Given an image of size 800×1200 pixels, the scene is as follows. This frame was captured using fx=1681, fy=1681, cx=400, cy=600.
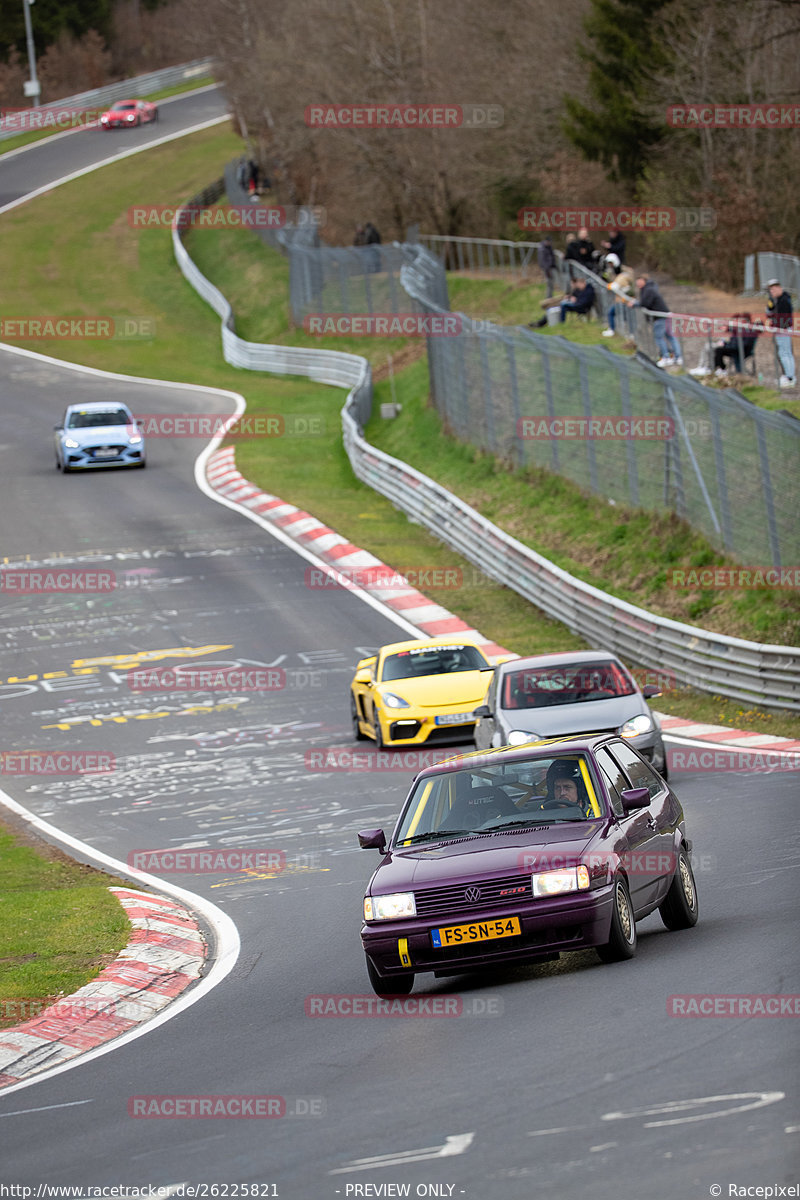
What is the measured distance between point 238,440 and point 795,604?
2437cm

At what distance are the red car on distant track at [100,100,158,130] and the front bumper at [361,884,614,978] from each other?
8860cm

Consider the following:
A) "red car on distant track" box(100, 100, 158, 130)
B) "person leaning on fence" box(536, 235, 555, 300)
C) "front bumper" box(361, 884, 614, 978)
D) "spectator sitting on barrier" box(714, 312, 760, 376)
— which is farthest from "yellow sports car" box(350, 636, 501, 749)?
"red car on distant track" box(100, 100, 158, 130)

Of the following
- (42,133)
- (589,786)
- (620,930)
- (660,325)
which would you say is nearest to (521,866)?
(620,930)

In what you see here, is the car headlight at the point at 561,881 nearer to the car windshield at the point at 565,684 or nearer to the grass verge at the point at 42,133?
the car windshield at the point at 565,684

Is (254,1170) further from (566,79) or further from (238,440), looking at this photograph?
(566,79)

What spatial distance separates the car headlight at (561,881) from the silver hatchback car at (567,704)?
6770 millimetres

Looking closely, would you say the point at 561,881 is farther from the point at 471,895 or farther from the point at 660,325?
Result: the point at 660,325

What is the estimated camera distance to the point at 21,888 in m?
14.4

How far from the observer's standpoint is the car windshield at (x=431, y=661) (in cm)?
2058

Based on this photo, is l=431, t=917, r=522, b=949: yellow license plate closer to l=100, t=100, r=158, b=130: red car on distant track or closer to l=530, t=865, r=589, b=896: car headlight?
l=530, t=865, r=589, b=896: car headlight

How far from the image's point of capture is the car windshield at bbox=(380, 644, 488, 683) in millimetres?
20578

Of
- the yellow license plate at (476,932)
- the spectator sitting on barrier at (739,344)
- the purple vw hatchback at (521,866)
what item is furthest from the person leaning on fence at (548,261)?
the yellow license plate at (476,932)

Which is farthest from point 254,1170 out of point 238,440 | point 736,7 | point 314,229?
point 314,229

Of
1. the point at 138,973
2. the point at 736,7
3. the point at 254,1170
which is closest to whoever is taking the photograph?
the point at 254,1170
